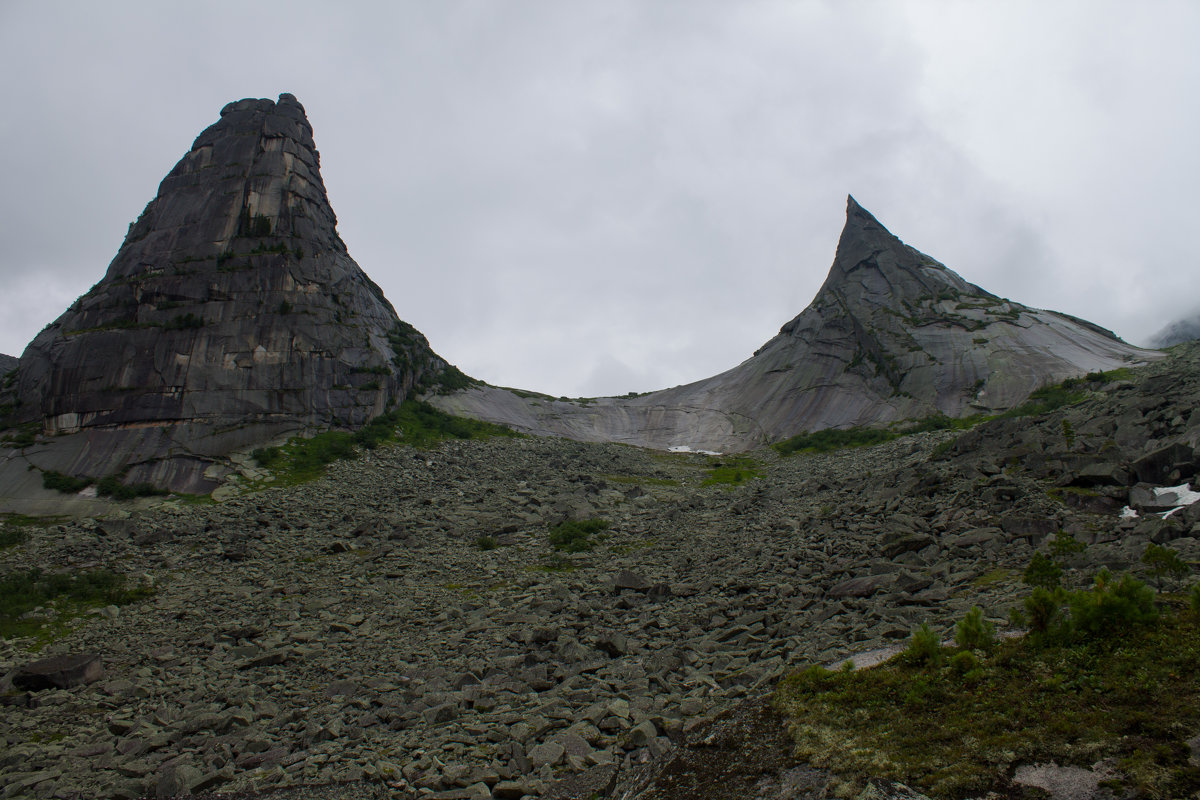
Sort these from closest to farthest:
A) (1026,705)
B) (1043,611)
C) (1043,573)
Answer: (1026,705) < (1043,611) < (1043,573)

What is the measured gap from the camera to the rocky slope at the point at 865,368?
67938mm

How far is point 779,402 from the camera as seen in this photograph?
81.4m

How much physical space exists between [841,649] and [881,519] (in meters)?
14.0

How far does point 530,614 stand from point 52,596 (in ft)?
62.3

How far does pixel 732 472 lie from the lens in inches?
2249

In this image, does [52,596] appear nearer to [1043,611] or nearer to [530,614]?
[530,614]

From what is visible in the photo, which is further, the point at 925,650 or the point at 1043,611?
the point at 925,650

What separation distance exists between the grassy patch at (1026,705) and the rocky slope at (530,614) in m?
1.03

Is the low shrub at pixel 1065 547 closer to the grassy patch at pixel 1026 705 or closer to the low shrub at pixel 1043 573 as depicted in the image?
the low shrub at pixel 1043 573

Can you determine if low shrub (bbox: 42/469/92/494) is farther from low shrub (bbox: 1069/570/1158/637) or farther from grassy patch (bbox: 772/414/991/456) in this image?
grassy patch (bbox: 772/414/991/456)

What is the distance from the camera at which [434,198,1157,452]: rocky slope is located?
→ 67938 millimetres

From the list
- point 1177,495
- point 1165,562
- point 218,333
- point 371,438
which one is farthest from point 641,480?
point 1165,562

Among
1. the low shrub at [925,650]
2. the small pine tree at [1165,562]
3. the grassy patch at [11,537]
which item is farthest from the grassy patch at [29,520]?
the small pine tree at [1165,562]

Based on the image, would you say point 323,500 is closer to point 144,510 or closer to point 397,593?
point 144,510
